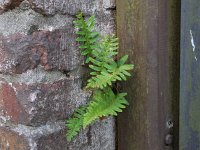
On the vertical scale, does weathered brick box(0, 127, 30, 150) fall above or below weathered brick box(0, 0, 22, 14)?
below

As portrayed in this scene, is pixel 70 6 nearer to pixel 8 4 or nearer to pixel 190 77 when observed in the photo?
pixel 8 4

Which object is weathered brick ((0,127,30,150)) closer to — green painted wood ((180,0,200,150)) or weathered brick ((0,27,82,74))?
weathered brick ((0,27,82,74))

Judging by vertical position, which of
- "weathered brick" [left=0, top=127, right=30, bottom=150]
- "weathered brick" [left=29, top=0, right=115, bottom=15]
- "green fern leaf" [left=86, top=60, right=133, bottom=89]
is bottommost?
"weathered brick" [left=0, top=127, right=30, bottom=150]

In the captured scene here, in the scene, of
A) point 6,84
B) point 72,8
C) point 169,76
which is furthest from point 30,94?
point 169,76

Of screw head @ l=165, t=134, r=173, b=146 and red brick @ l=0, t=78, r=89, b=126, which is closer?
red brick @ l=0, t=78, r=89, b=126

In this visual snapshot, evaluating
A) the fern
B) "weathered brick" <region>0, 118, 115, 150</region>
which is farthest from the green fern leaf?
"weathered brick" <region>0, 118, 115, 150</region>

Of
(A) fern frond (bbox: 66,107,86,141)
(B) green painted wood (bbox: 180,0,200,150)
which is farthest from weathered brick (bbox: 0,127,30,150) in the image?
(B) green painted wood (bbox: 180,0,200,150)

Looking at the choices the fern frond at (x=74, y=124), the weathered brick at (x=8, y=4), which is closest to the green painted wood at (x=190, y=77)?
the fern frond at (x=74, y=124)

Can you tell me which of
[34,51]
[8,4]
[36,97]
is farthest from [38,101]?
[8,4]
